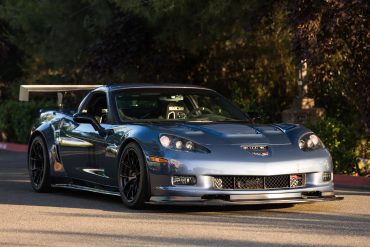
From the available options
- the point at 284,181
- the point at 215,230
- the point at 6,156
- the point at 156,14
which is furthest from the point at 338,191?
the point at 6,156

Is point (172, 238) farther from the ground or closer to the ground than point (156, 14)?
closer to the ground

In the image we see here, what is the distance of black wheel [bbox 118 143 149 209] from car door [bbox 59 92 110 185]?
0.49 m

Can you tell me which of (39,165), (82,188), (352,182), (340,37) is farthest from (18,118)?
(82,188)

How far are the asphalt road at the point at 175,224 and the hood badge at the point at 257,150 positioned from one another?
24.7 inches

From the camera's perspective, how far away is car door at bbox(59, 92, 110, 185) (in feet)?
39.1

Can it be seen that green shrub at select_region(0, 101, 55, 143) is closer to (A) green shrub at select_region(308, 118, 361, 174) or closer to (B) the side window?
(A) green shrub at select_region(308, 118, 361, 174)

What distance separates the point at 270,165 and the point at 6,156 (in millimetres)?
13130

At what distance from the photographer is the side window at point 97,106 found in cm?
1257

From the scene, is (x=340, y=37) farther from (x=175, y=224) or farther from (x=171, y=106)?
(x=175, y=224)

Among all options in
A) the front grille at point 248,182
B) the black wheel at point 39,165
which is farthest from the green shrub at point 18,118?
the front grille at point 248,182

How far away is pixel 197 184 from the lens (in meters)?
10.6

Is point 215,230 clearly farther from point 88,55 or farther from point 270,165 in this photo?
point 88,55

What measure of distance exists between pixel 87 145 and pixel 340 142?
5.70 meters

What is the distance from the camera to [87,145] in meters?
12.2
